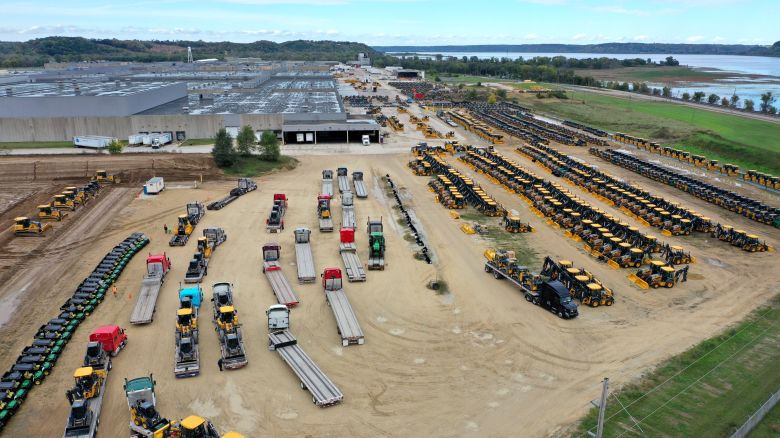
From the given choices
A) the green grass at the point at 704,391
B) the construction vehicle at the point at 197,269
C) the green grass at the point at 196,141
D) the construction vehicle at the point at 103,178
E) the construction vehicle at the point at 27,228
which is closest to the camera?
the green grass at the point at 704,391

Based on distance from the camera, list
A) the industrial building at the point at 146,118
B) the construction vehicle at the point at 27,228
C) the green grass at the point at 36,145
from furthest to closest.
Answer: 1. the industrial building at the point at 146,118
2. the green grass at the point at 36,145
3. the construction vehicle at the point at 27,228

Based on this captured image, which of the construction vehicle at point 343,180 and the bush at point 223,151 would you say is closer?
the construction vehicle at point 343,180

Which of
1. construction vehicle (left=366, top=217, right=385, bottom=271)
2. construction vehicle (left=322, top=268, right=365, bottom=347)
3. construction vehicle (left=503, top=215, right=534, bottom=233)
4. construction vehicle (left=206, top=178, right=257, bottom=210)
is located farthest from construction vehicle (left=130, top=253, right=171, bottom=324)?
construction vehicle (left=503, top=215, right=534, bottom=233)

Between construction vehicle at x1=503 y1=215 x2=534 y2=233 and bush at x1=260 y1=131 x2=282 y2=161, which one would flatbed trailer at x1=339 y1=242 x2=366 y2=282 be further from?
bush at x1=260 y1=131 x2=282 y2=161

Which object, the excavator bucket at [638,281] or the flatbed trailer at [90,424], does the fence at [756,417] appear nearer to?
the excavator bucket at [638,281]

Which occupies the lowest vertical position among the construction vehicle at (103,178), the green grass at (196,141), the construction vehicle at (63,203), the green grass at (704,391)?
the green grass at (704,391)

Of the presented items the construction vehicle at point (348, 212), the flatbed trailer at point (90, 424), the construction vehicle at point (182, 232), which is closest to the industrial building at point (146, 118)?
the construction vehicle at point (348, 212)

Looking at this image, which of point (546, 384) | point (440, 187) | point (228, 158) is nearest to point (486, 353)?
point (546, 384)
